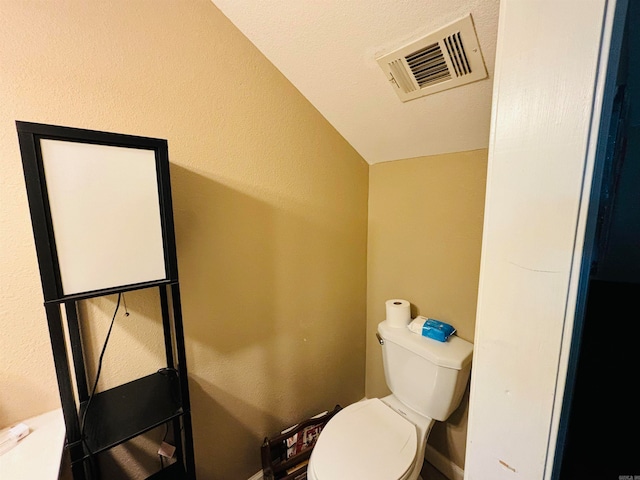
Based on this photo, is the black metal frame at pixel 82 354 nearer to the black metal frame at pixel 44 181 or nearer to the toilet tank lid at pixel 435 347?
the black metal frame at pixel 44 181

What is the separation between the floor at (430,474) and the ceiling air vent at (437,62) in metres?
1.88

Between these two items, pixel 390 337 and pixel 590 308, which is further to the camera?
pixel 390 337

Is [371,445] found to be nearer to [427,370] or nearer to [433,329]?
[427,370]

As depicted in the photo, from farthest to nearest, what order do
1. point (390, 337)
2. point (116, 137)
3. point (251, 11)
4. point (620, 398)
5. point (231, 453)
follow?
point (390, 337) → point (231, 453) → point (251, 11) → point (116, 137) → point (620, 398)

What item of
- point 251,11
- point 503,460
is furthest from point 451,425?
point 251,11

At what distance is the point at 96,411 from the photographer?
81 cm

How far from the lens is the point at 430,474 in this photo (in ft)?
4.63

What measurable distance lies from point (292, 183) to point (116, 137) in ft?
2.34

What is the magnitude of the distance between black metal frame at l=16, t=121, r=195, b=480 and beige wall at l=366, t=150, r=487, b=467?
1116 millimetres

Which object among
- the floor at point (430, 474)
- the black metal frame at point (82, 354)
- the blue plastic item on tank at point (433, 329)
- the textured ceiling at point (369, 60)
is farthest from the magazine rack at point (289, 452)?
the textured ceiling at point (369, 60)

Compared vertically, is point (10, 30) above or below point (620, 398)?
above

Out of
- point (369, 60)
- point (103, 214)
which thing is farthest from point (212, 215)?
point (369, 60)

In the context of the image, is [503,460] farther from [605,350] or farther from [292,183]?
[292,183]

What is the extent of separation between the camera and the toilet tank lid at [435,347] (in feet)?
3.64
